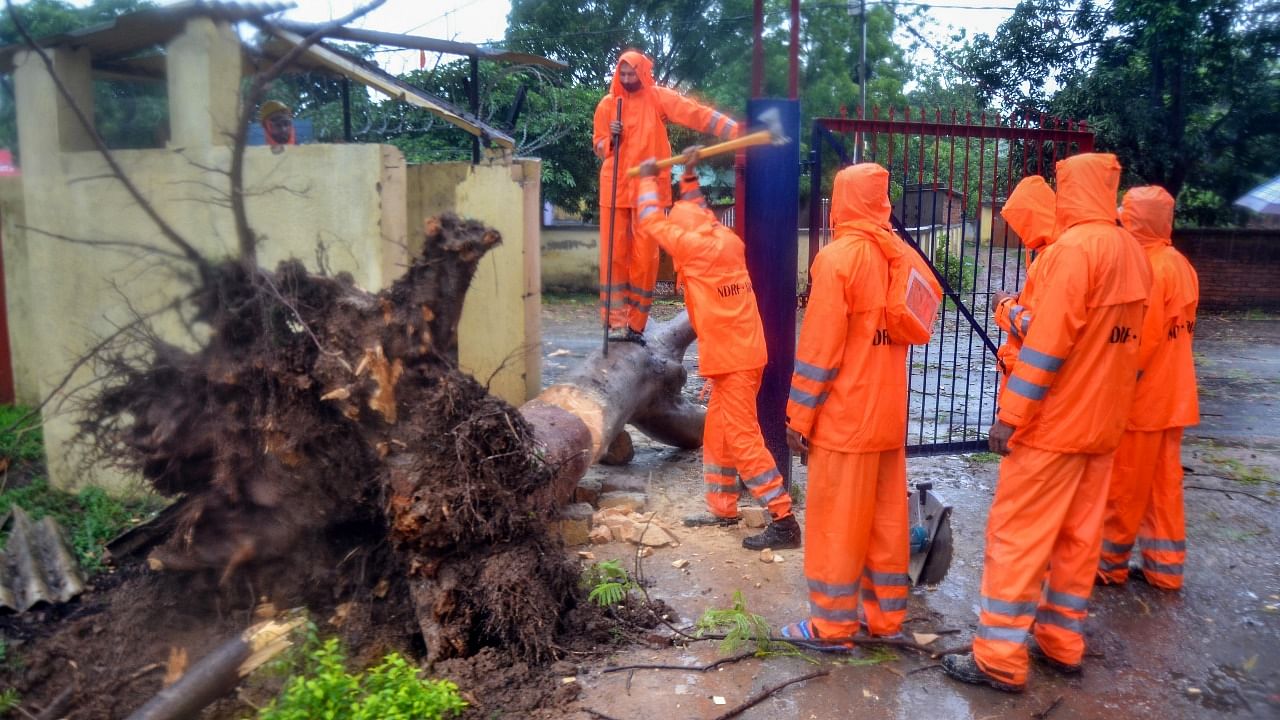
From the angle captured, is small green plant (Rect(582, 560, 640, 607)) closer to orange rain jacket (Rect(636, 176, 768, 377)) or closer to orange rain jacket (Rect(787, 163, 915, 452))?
orange rain jacket (Rect(787, 163, 915, 452))

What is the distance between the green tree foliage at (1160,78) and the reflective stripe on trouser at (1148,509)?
10.3 m

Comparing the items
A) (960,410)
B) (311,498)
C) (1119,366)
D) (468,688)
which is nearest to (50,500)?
(311,498)

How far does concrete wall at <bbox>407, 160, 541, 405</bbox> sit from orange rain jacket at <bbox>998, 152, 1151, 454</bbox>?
4049mm

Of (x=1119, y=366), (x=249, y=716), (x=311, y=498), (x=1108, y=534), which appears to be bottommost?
(x=249, y=716)

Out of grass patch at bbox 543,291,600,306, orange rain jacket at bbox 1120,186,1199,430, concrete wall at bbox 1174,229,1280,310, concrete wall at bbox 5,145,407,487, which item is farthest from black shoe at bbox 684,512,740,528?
concrete wall at bbox 1174,229,1280,310

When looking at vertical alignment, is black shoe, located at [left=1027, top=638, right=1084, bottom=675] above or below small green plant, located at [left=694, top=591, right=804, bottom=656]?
below

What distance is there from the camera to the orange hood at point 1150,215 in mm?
4637

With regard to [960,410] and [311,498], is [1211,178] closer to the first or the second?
[960,410]

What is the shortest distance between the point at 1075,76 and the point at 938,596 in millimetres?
12347

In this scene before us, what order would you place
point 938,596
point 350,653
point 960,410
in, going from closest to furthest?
point 350,653, point 938,596, point 960,410

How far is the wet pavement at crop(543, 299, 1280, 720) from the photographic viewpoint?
3496mm

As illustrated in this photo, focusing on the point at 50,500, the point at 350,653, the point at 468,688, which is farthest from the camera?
the point at 50,500

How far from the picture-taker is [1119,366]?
3.55m

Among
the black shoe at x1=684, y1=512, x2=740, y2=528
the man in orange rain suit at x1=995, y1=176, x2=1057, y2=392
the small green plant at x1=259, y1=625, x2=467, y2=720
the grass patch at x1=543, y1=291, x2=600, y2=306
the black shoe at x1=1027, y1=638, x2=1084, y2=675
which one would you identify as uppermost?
the man in orange rain suit at x1=995, y1=176, x2=1057, y2=392
